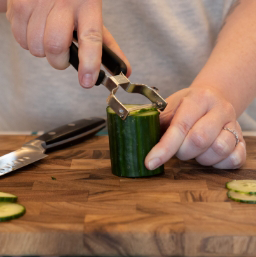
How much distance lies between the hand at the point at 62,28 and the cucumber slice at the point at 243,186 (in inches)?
21.4

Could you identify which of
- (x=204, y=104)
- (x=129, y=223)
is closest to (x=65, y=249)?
(x=129, y=223)

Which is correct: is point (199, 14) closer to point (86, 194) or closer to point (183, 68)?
point (183, 68)

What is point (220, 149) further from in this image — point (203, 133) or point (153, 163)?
point (153, 163)

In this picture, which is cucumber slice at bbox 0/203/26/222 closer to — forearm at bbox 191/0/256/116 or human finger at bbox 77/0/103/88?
human finger at bbox 77/0/103/88

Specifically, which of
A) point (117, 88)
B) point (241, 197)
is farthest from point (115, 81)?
point (241, 197)

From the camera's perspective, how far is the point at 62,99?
2137 mm

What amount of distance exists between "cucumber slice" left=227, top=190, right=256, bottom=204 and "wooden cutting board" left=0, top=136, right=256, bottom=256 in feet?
0.05

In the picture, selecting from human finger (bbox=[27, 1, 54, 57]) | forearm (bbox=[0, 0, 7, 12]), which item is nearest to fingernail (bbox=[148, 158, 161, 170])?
human finger (bbox=[27, 1, 54, 57])

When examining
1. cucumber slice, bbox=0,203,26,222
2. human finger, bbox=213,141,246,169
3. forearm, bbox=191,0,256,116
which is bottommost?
human finger, bbox=213,141,246,169

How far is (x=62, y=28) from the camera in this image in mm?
1301

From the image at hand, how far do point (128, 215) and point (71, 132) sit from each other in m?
0.71

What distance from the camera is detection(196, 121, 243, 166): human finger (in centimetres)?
142

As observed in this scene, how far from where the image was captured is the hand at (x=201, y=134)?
1375mm

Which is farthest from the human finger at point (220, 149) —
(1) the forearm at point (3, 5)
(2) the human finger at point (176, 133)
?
(1) the forearm at point (3, 5)
